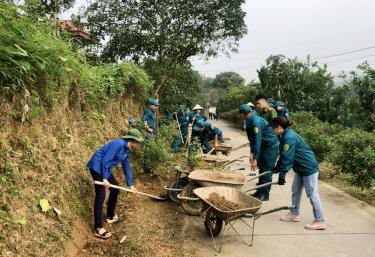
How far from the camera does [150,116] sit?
11633mm

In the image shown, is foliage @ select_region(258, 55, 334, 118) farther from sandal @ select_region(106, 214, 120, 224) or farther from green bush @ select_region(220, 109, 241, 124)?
sandal @ select_region(106, 214, 120, 224)

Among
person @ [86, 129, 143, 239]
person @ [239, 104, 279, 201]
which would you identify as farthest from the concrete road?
person @ [86, 129, 143, 239]

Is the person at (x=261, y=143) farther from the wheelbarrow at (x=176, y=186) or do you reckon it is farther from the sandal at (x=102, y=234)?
the sandal at (x=102, y=234)

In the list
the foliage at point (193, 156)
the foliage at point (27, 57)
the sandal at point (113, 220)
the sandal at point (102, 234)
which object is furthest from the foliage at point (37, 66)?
the foliage at point (193, 156)

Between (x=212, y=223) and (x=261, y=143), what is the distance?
2.54 metres

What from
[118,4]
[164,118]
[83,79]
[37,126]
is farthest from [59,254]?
[164,118]

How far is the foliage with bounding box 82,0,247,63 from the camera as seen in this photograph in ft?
46.8

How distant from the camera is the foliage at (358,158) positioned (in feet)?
28.6

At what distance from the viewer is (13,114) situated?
16.2 feet

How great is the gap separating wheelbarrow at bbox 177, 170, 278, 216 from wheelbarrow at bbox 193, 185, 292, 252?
1.18 ft

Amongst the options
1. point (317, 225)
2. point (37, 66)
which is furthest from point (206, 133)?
point (37, 66)

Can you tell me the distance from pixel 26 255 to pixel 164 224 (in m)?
2.75

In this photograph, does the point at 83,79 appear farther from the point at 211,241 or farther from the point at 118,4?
the point at 118,4

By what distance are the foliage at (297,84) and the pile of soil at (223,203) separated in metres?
16.1
